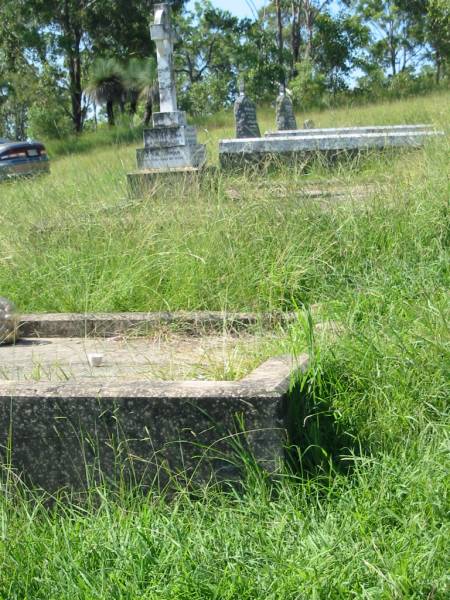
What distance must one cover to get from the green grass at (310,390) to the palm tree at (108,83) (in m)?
25.3

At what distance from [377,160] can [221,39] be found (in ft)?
116

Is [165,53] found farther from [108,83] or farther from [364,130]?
[108,83]

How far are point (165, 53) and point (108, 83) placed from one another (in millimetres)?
19459

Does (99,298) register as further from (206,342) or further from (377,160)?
(377,160)

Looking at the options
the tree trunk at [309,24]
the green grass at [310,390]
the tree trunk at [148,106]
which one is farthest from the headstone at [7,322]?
the tree trunk at [309,24]

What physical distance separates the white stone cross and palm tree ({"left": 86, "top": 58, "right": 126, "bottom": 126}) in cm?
1844

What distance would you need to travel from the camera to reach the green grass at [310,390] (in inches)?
93.6

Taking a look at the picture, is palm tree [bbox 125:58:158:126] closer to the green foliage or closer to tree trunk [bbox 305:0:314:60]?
the green foliage

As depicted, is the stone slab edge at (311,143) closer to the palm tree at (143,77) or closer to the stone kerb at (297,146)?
the stone kerb at (297,146)

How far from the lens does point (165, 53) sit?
1243 centimetres

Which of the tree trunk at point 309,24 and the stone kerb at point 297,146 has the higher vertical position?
the tree trunk at point 309,24

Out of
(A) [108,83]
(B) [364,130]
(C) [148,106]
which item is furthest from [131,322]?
(C) [148,106]

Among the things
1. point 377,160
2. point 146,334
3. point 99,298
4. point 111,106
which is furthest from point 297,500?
point 111,106

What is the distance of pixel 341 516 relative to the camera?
104 inches
